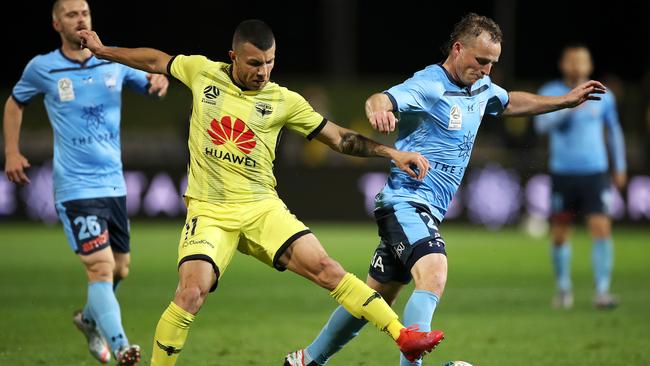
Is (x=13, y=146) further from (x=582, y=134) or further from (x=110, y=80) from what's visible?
(x=582, y=134)

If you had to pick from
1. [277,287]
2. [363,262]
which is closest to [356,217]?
[363,262]

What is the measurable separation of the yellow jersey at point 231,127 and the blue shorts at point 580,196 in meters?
5.78

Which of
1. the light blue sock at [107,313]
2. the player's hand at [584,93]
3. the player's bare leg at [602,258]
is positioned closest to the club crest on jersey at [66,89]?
the light blue sock at [107,313]

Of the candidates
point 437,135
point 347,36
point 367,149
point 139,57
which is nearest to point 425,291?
point 367,149

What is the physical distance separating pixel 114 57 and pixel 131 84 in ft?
4.71

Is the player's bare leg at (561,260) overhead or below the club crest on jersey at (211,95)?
below

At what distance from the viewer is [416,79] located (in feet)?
22.7

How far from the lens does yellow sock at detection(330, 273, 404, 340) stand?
21.0 ft

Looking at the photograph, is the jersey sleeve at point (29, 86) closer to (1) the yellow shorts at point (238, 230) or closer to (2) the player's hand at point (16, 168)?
(2) the player's hand at point (16, 168)

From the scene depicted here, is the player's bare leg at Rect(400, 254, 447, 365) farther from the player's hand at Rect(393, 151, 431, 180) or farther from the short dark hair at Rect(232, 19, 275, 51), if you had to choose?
the short dark hair at Rect(232, 19, 275, 51)

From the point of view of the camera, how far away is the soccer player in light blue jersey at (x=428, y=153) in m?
6.77

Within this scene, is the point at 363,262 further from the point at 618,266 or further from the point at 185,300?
the point at 185,300

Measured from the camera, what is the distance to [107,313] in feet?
24.5

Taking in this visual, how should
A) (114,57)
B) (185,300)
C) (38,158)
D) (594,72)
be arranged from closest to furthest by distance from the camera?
1. (185,300)
2. (114,57)
3. (38,158)
4. (594,72)
